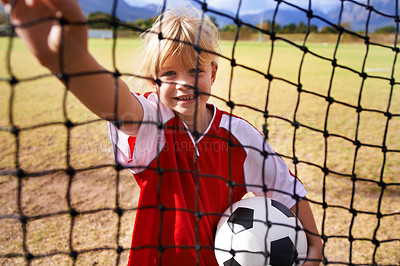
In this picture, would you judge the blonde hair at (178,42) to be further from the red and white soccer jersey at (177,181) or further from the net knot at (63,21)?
the net knot at (63,21)

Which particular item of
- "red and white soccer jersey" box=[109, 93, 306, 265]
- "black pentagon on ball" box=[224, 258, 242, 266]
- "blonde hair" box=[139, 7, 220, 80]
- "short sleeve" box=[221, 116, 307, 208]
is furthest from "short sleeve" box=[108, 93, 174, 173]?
"black pentagon on ball" box=[224, 258, 242, 266]

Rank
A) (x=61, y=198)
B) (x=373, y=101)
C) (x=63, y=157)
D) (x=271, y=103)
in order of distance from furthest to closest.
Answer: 1. (x=373, y=101)
2. (x=271, y=103)
3. (x=63, y=157)
4. (x=61, y=198)

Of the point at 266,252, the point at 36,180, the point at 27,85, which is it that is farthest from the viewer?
the point at 27,85

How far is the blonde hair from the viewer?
105 cm

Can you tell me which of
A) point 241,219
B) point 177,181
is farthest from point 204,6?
point 241,219

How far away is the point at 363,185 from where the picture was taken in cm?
205

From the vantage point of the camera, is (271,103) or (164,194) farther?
(271,103)

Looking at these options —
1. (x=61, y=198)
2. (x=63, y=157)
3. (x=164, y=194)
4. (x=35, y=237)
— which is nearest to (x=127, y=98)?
(x=164, y=194)

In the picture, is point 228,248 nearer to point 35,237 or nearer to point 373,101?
point 35,237

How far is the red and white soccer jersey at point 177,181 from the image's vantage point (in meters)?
1.00

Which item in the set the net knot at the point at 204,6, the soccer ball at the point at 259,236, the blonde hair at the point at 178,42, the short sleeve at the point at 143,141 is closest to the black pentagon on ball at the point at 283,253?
the soccer ball at the point at 259,236

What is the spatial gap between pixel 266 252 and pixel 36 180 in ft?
5.15

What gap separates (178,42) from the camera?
1044 mm

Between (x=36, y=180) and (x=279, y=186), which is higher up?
(x=279, y=186)
